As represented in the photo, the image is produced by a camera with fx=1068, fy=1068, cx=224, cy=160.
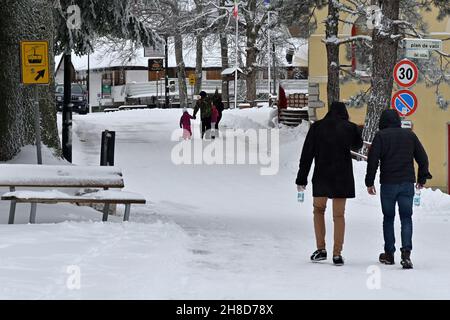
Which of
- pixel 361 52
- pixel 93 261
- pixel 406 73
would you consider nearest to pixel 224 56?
pixel 361 52

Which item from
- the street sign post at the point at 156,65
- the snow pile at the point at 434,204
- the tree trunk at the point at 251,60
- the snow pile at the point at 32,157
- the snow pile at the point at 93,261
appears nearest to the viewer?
the snow pile at the point at 93,261

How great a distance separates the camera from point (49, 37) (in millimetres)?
18359

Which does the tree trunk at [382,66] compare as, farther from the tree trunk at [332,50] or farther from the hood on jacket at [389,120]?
the hood on jacket at [389,120]

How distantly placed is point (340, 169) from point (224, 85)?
51.7m

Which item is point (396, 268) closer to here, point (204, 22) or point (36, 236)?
point (36, 236)

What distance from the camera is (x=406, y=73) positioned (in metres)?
21.1

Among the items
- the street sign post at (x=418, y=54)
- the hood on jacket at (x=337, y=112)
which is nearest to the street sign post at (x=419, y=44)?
the street sign post at (x=418, y=54)

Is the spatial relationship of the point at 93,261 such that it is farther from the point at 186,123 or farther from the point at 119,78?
the point at 119,78

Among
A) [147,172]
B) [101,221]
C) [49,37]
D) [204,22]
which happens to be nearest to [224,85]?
[204,22]

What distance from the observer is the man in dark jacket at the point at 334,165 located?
11539 millimetres

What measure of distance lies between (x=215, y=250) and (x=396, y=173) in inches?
101

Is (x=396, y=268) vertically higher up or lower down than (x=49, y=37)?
lower down

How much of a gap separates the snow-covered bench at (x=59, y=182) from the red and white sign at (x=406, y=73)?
802cm

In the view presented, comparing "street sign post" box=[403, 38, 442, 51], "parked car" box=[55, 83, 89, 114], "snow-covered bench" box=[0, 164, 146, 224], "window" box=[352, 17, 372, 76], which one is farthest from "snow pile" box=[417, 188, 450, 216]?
"parked car" box=[55, 83, 89, 114]
